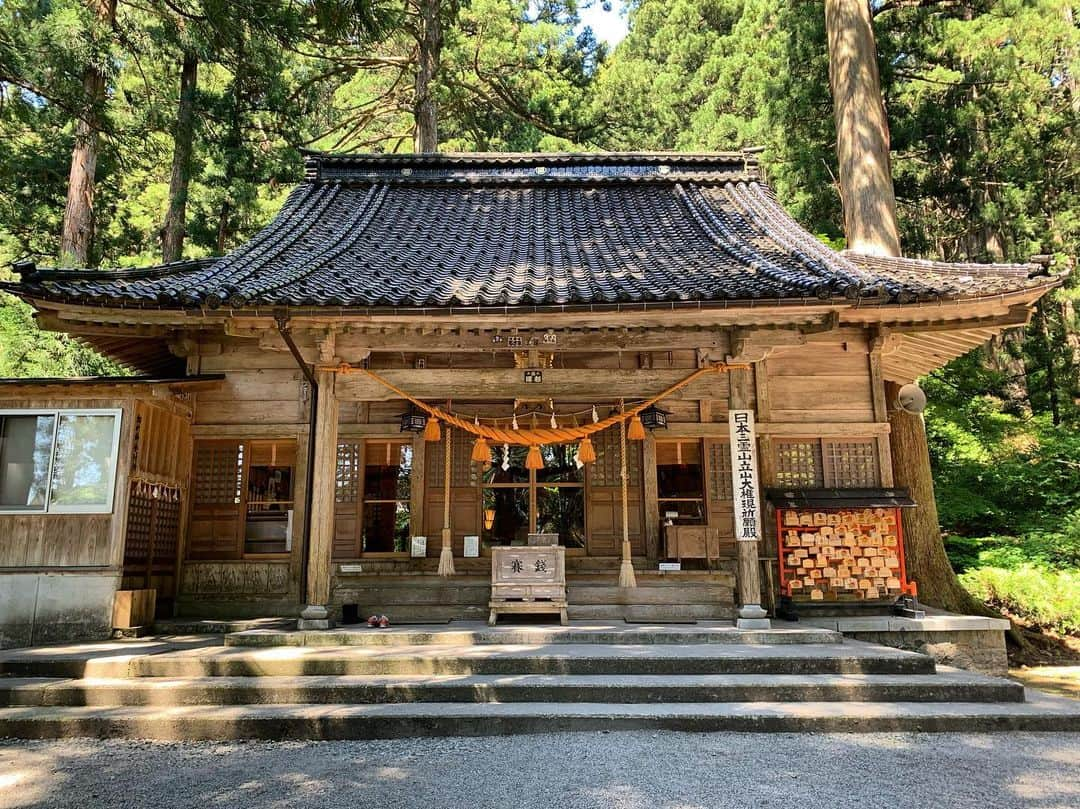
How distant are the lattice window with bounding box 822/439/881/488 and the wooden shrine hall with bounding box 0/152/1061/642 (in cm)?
4

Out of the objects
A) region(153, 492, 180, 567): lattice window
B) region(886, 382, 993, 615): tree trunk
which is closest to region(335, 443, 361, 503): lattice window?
region(153, 492, 180, 567): lattice window

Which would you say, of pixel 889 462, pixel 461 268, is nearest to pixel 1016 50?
pixel 889 462

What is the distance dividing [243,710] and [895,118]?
58.5 ft

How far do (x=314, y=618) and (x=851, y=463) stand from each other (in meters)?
7.23

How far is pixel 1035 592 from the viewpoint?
11008 mm

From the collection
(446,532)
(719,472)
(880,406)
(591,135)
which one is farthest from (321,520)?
(591,135)

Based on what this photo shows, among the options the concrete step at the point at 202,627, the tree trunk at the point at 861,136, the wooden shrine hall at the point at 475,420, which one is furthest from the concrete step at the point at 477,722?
the tree trunk at the point at 861,136

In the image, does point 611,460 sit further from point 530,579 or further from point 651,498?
point 530,579

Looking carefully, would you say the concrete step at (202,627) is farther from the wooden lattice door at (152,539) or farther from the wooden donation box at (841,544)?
the wooden donation box at (841,544)

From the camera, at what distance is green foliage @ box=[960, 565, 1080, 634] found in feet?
35.1

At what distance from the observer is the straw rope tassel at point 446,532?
27.4ft

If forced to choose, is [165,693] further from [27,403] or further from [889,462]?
[889,462]

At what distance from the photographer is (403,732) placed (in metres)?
5.24

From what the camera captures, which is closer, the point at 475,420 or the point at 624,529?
the point at 624,529
